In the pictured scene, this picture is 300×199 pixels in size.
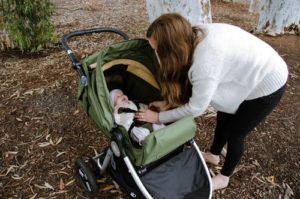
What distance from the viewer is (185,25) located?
2.04m

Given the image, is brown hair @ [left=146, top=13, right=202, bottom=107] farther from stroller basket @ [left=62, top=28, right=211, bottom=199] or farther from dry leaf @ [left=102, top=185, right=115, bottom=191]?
dry leaf @ [left=102, top=185, right=115, bottom=191]

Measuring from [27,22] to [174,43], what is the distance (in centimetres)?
302

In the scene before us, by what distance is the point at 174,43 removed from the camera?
6.64ft

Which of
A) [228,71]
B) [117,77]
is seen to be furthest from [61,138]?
[228,71]

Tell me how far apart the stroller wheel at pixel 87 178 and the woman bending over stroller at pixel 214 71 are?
637mm

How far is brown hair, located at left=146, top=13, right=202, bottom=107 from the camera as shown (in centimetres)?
202

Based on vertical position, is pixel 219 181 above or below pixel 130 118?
below

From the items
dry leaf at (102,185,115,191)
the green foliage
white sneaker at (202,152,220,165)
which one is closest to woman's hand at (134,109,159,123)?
dry leaf at (102,185,115,191)

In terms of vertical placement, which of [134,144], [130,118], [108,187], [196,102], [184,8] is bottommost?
[108,187]

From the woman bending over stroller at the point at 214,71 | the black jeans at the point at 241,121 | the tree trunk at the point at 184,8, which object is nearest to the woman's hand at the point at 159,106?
the woman bending over stroller at the point at 214,71

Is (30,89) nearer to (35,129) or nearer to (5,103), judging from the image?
(5,103)

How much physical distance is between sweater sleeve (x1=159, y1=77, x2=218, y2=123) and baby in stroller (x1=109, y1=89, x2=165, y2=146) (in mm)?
152

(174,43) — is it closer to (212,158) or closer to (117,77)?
(117,77)

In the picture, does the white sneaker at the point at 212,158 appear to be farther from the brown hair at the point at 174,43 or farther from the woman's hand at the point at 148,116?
the brown hair at the point at 174,43
